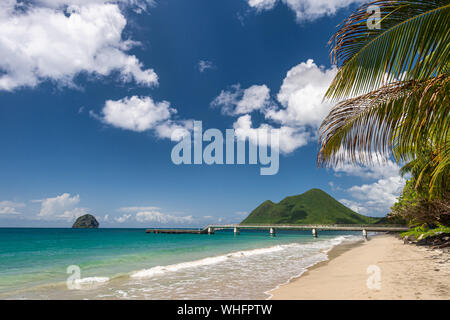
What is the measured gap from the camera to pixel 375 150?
3834 millimetres

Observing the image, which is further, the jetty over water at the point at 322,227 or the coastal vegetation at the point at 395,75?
the jetty over water at the point at 322,227

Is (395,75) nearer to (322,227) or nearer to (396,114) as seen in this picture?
(396,114)

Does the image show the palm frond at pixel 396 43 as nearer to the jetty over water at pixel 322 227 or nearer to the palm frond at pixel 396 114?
the palm frond at pixel 396 114

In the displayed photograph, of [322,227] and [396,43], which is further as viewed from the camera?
[322,227]

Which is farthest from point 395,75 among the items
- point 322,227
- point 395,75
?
point 322,227

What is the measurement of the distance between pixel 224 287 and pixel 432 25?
10506 mm

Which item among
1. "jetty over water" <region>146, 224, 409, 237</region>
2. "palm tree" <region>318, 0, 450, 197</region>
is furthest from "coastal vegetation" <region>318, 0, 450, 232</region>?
"jetty over water" <region>146, 224, 409, 237</region>

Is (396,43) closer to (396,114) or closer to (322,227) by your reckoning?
(396,114)

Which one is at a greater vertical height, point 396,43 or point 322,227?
point 396,43

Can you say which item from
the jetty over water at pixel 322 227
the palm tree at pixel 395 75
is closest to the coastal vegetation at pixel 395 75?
the palm tree at pixel 395 75

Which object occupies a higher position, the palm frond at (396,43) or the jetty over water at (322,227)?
the palm frond at (396,43)

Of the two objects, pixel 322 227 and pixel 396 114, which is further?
pixel 322 227

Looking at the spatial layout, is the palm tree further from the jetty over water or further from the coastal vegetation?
the jetty over water
